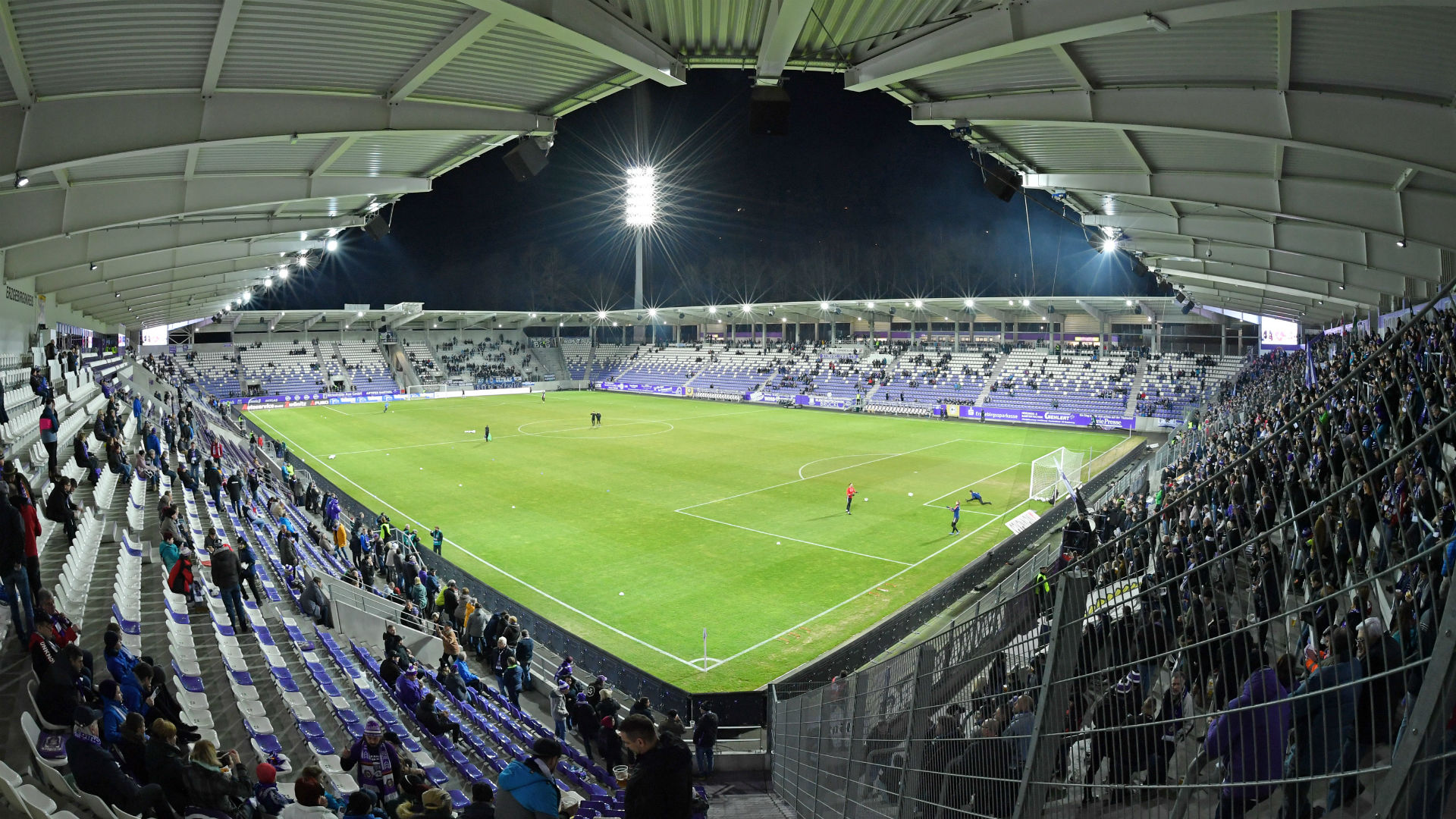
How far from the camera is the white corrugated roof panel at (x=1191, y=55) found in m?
7.88

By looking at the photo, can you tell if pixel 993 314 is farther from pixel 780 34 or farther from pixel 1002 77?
pixel 780 34

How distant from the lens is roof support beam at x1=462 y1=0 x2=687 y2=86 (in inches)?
273

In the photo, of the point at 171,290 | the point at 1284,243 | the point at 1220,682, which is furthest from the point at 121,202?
the point at 171,290

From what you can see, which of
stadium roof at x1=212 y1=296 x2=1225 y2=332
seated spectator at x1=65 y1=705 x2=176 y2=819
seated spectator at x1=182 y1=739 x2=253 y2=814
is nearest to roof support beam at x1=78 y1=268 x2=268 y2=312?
seated spectator at x1=65 y1=705 x2=176 y2=819

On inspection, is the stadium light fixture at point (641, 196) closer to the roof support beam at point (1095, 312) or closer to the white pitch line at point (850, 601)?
the roof support beam at point (1095, 312)

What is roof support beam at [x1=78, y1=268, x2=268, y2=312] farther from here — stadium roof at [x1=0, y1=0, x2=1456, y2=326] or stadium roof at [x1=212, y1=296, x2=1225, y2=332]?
stadium roof at [x1=212, y1=296, x2=1225, y2=332]

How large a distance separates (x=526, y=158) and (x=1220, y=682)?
11.2m

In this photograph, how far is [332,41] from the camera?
8438 mm

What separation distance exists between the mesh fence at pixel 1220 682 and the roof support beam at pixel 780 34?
5.05m

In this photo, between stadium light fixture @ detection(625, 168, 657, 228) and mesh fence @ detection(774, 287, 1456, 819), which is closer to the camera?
mesh fence @ detection(774, 287, 1456, 819)

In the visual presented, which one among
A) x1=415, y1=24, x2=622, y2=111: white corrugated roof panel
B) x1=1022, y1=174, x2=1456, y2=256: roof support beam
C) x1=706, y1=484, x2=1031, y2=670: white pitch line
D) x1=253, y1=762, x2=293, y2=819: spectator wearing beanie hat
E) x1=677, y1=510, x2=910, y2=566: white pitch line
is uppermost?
x1=415, y1=24, x2=622, y2=111: white corrugated roof panel

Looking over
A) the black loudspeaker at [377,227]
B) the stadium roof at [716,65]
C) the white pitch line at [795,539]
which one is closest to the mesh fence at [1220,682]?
the stadium roof at [716,65]

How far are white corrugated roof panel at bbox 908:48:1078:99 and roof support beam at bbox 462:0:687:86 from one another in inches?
134

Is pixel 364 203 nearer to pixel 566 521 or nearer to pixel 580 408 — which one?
pixel 566 521
